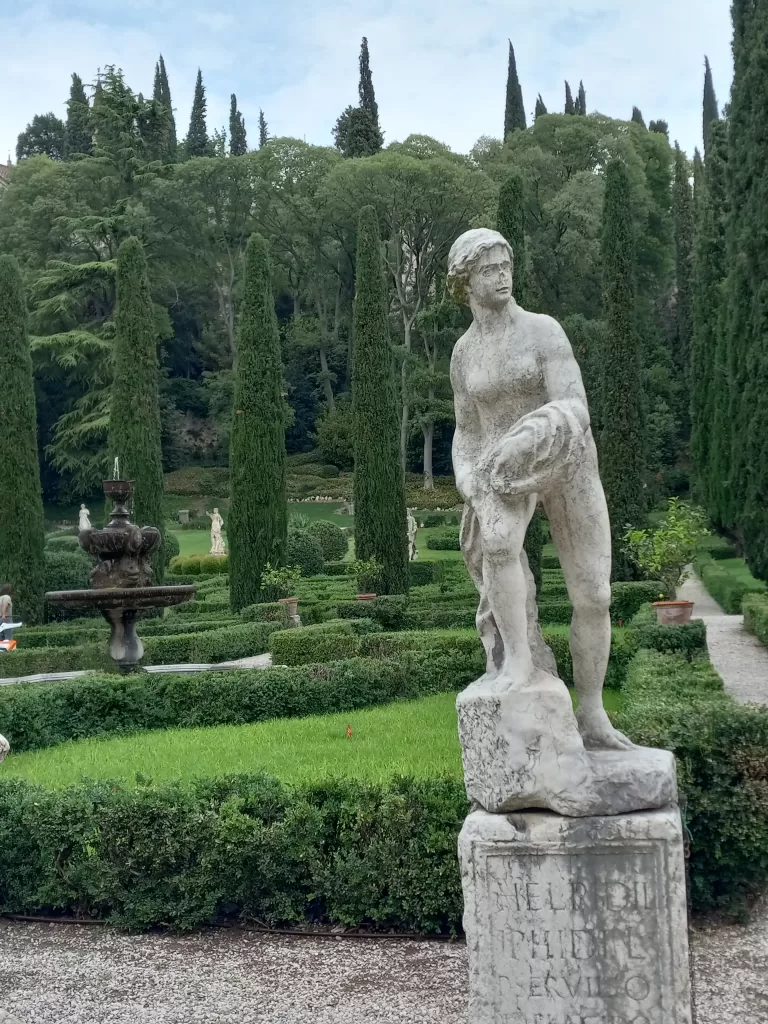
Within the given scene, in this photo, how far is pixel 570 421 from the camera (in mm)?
3254

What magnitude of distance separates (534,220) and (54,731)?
115ft

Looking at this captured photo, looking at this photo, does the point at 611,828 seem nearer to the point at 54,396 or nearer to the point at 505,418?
the point at 505,418

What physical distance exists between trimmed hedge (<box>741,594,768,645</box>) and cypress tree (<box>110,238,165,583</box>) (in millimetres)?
12446

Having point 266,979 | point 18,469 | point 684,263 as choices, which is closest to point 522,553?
point 266,979

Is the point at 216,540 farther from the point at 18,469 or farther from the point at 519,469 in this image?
the point at 519,469

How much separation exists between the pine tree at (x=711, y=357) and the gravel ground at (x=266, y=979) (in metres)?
20.5

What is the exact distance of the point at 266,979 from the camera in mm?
4535

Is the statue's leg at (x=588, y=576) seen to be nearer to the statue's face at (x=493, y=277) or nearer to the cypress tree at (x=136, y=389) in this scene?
the statue's face at (x=493, y=277)

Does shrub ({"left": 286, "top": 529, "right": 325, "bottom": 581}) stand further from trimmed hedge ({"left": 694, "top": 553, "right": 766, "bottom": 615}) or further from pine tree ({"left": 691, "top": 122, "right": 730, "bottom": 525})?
pine tree ({"left": 691, "top": 122, "right": 730, "bottom": 525})

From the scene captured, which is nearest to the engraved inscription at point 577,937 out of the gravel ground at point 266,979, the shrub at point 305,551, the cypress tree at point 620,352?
the gravel ground at point 266,979

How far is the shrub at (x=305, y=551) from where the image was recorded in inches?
1017

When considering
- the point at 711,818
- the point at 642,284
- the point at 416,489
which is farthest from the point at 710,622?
the point at 642,284

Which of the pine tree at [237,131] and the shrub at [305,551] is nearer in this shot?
the shrub at [305,551]

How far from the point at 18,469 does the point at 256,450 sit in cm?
493
